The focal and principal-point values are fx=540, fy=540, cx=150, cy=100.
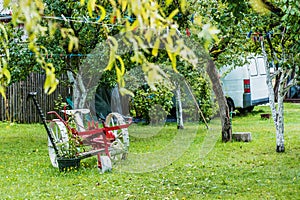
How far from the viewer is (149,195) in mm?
6746

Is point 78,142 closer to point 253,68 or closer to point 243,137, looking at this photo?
point 243,137

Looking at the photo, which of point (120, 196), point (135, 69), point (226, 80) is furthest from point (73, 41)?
point (226, 80)

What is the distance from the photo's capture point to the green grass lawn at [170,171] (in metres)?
6.87

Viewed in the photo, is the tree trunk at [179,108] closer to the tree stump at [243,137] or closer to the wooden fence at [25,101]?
the tree stump at [243,137]

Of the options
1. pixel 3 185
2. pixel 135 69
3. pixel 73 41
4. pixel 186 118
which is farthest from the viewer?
A: pixel 186 118

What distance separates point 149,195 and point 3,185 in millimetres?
2200

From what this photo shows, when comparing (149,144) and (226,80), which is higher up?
(226,80)

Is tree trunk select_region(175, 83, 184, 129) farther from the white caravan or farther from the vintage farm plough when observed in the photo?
the vintage farm plough

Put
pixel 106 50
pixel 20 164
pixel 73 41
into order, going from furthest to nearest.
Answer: pixel 106 50 → pixel 20 164 → pixel 73 41

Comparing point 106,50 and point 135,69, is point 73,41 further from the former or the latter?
point 135,69

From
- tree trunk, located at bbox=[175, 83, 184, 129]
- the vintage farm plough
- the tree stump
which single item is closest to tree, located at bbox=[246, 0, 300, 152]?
the tree stump

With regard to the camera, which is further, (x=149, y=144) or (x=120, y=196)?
(x=149, y=144)

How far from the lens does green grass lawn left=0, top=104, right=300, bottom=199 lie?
6.87m

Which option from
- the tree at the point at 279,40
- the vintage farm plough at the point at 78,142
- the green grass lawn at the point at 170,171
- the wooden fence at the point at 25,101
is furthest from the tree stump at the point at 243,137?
the wooden fence at the point at 25,101
